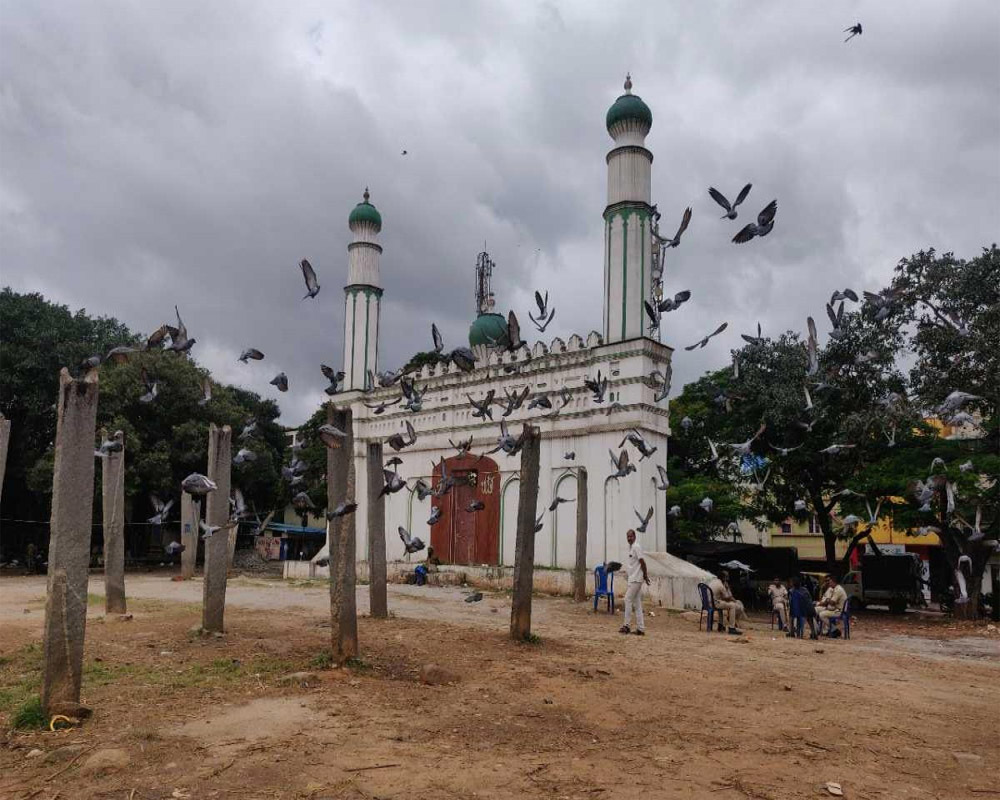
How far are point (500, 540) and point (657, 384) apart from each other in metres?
7.77

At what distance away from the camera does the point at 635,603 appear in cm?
1551

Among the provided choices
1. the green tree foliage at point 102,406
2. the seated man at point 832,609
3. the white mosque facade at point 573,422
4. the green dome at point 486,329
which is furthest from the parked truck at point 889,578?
the green tree foliage at point 102,406

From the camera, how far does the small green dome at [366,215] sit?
1353 inches

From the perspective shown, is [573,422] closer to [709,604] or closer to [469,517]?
[469,517]

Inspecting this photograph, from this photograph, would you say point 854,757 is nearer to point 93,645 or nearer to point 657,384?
point 93,645

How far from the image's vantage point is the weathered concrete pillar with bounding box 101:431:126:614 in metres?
16.0

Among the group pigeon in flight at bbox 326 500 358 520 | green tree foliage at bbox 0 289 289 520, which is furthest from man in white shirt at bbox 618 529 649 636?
green tree foliage at bbox 0 289 289 520

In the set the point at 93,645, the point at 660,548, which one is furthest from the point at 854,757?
the point at 660,548

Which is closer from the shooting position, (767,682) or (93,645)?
(767,682)

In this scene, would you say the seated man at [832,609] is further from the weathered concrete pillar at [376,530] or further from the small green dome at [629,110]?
the small green dome at [629,110]

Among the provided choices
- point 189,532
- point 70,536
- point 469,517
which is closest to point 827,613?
point 469,517

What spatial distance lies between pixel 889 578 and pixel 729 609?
1802 cm

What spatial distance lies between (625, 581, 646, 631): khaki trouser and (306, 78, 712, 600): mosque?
7.30 m

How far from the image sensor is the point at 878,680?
432 inches
